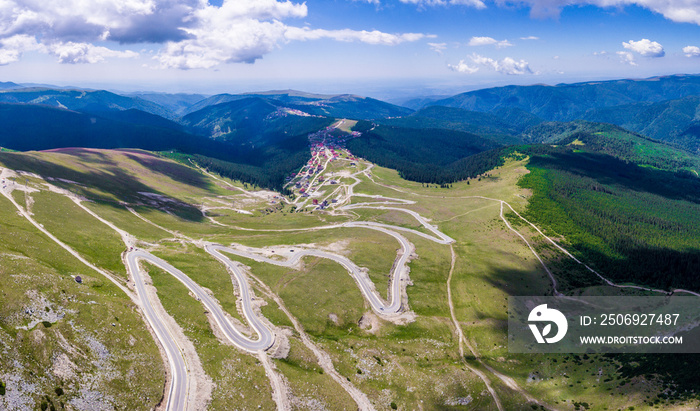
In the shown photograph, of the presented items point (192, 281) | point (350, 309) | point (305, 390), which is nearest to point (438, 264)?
point (350, 309)

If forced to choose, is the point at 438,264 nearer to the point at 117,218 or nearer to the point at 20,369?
the point at 20,369

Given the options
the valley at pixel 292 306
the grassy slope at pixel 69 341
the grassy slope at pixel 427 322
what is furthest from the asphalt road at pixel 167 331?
the grassy slope at pixel 427 322
